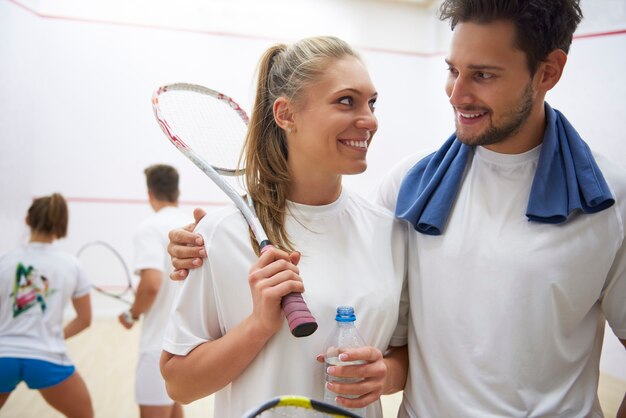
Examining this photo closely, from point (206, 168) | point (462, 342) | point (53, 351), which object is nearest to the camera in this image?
point (462, 342)

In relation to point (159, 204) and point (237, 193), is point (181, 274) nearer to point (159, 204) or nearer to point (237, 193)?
point (237, 193)

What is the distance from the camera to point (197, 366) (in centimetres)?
106

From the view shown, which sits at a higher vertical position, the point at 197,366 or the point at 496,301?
the point at 496,301

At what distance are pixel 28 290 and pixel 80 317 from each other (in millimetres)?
350

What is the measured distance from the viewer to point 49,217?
2662 millimetres

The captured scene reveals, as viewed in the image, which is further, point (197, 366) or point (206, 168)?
point (206, 168)

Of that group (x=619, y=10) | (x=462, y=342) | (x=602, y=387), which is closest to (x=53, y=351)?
(x=462, y=342)

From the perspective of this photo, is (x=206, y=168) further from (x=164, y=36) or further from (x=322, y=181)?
(x=164, y=36)

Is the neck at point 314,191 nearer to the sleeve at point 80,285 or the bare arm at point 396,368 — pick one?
the bare arm at point 396,368

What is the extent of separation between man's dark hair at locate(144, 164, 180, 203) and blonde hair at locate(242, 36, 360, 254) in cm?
160

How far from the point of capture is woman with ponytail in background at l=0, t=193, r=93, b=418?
248cm

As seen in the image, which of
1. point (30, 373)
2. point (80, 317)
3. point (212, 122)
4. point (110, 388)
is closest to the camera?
point (212, 122)

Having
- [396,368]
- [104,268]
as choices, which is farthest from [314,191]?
[104,268]

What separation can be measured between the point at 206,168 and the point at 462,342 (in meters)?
0.68
